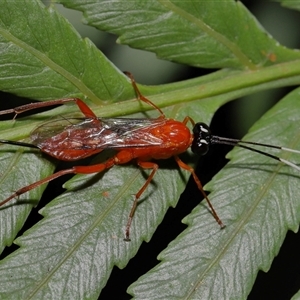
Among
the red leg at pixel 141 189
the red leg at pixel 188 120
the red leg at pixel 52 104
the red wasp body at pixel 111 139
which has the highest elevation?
the red leg at pixel 52 104

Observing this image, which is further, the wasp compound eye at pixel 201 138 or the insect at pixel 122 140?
the wasp compound eye at pixel 201 138

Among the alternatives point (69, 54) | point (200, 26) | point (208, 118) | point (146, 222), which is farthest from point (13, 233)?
point (200, 26)

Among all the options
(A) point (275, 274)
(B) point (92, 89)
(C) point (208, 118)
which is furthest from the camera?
(A) point (275, 274)

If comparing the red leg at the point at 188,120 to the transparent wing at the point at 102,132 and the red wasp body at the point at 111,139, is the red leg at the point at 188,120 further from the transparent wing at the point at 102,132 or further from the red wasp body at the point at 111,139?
the transparent wing at the point at 102,132

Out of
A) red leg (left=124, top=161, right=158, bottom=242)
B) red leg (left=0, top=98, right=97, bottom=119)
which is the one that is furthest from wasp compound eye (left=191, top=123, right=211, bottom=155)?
red leg (left=0, top=98, right=97, bottom=119)

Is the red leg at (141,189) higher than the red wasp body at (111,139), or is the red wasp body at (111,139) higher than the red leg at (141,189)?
the red wasp body at (111,139)

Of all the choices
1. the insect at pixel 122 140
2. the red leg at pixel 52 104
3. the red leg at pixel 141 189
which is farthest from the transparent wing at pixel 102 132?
the red leg at pixel 141 189

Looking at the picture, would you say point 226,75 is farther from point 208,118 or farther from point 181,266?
point 181,266
